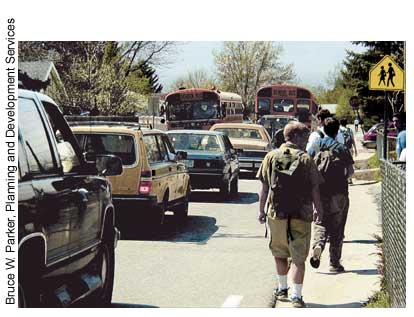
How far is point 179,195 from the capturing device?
12.0 metres

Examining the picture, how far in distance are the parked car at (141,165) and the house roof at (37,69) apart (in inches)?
20.4

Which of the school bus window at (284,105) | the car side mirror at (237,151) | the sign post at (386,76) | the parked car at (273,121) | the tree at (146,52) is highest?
the tree at (146,52)

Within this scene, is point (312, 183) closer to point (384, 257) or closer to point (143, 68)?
point (384, 257)

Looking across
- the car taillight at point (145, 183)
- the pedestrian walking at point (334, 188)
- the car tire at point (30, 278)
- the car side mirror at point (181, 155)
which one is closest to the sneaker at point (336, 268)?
the pedestrian walking at point (334, 188)

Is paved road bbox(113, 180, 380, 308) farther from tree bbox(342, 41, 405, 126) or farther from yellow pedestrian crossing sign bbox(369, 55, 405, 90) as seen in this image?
yellow pedestrian crossing sign bbox(369, 55, 405, 90)

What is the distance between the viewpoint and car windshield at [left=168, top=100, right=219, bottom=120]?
11.6m

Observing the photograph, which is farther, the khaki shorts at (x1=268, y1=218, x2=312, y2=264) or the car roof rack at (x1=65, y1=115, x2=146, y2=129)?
the car roof rack at (x1=65, y1=115, x2=146, y2=129)

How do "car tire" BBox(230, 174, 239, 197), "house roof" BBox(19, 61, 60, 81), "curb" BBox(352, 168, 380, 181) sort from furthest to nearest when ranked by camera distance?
"car tire" BBox(230, 174, 239, 197) → "curb" BBox(352, 168, 380, 181) → "house roof" BBox(19, 61, 60, 81)

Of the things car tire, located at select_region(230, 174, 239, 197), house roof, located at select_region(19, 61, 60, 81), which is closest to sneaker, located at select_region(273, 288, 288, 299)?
house roof, located at select_region(19, 61, 60, 81)

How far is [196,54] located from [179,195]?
2774mm

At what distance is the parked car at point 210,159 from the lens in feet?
42.1

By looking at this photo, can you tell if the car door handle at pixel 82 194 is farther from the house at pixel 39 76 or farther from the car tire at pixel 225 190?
the car tire at pixel 225 190

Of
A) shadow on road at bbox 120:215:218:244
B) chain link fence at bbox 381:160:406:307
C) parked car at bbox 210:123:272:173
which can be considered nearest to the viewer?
chain link fence at bbox 381:160:406:307

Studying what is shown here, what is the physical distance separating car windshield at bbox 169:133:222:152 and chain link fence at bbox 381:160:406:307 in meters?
3.24
